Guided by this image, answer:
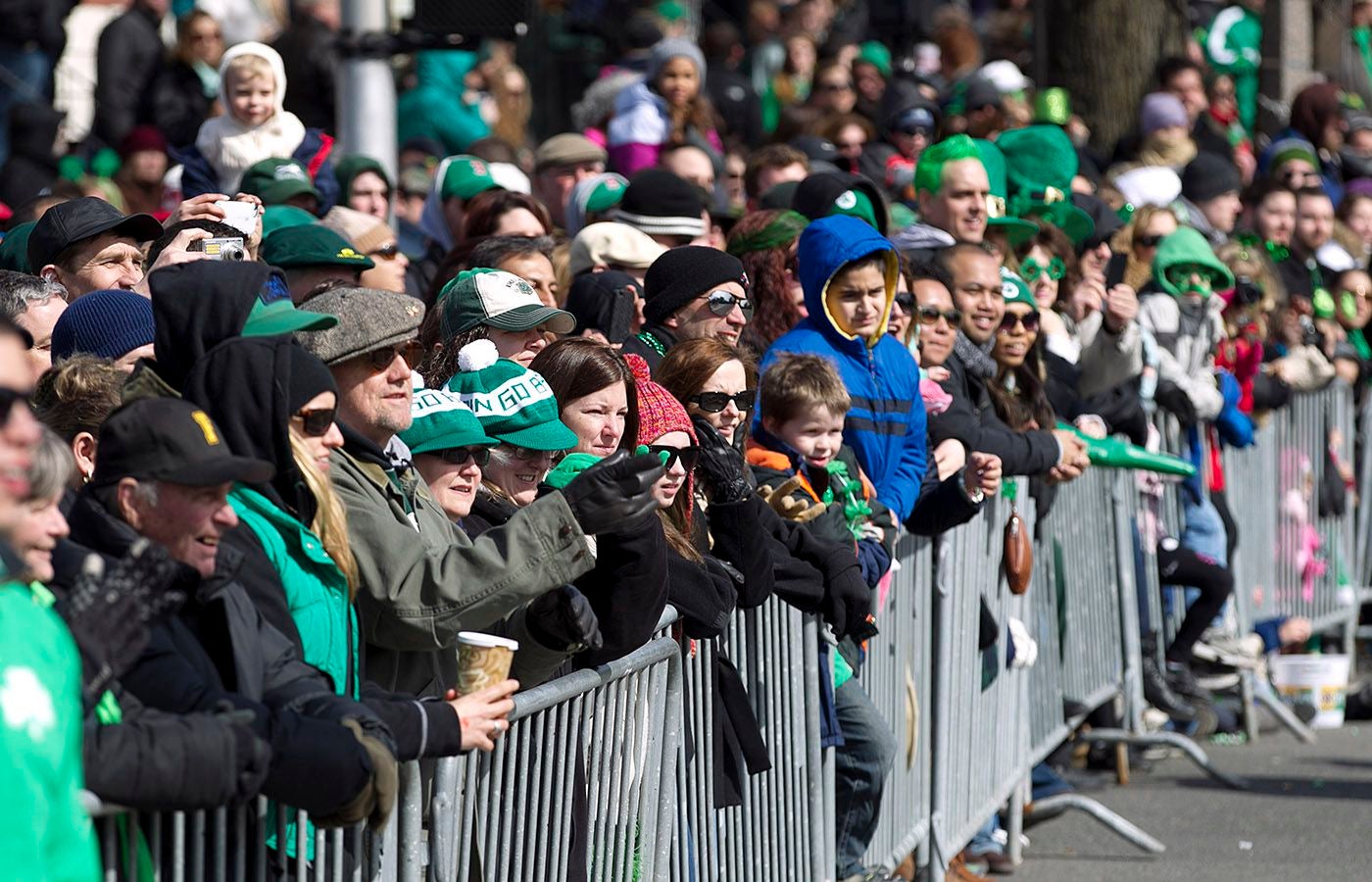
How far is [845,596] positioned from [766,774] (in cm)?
50

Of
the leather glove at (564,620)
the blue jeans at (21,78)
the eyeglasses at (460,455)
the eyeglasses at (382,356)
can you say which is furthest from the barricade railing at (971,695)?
the blue jeans at (21,78)

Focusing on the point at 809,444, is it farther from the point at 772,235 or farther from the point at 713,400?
the point at 772,235

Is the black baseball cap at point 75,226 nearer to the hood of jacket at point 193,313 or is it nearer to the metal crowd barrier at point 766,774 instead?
the hood of jacket at point 193,313

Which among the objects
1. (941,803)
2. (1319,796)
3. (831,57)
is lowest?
(1319,796)

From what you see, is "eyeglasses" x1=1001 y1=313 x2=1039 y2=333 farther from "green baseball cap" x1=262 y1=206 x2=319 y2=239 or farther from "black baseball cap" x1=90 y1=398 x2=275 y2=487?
"black baseball cap" x1=90 y1=398 x2=275 y2=487

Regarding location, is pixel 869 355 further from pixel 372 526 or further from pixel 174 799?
pixel 174 799

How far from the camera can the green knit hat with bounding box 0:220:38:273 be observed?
6062 millimetres

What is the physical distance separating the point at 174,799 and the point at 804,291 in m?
4.38

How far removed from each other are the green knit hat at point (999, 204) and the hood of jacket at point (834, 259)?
2163mm

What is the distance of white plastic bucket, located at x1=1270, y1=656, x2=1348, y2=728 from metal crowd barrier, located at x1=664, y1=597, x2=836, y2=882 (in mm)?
5192

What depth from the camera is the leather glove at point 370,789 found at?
340 cm

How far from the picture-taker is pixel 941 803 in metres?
7.00

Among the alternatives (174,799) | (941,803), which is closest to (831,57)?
(941,803)

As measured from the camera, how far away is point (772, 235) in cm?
770
